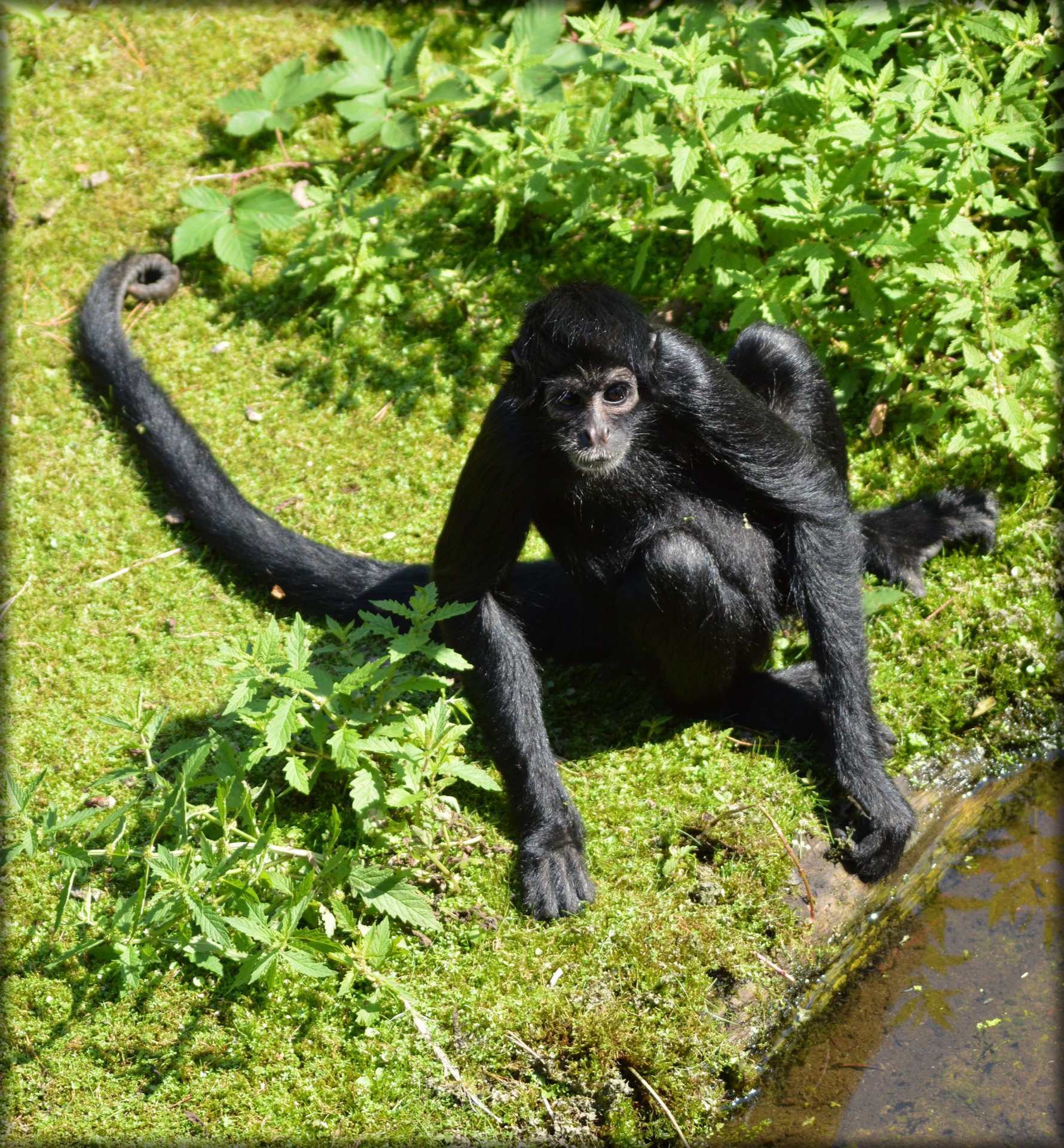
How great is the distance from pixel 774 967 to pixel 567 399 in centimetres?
269

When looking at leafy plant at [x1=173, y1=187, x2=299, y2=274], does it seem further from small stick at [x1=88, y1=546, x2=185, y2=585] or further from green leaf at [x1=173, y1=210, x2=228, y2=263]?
small stick at [x1=88, y1=546, x2=185, y2=585]

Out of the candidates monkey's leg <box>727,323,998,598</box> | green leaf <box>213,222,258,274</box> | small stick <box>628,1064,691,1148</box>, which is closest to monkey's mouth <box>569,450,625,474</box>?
monkey's leg <box>727,323,998,598</box>

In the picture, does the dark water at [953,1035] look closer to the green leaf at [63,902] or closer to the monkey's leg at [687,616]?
the monkey's leg at [687,616]

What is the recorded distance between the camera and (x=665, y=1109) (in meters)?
4.41

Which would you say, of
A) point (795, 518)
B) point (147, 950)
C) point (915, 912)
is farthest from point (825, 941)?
point (147, 950)

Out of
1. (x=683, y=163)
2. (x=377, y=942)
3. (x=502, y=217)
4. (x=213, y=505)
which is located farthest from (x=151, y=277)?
(x=377, y=942)

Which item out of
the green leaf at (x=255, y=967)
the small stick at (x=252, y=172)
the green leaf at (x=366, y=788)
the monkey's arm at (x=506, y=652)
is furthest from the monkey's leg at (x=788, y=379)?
the small stick at (x=252, y=172)

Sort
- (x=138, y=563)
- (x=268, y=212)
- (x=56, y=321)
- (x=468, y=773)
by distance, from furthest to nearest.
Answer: (x=56, y=321), (x=268, y=212), (x=138, y=563), (x=468, y=773)

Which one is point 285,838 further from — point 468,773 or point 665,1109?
point 665,1109

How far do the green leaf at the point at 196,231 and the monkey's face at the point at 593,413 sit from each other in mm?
3885

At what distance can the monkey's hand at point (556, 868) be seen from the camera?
4.98 meters

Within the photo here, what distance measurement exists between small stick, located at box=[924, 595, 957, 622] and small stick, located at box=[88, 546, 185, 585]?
4482 millimetres

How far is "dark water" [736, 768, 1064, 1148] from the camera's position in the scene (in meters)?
4.52

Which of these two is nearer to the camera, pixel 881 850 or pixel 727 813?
pixel 881 850
